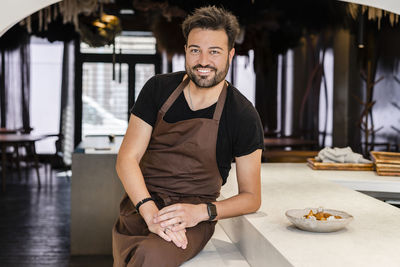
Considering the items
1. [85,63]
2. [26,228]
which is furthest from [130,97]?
[26,228]

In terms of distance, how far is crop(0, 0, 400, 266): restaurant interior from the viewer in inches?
85.6

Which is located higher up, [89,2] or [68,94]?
[89,2]

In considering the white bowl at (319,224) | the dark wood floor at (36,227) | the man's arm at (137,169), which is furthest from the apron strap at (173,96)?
the dark wood floor at (36,227)

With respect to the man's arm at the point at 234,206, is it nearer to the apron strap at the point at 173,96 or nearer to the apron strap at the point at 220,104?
the apron strap at the point at 220,104

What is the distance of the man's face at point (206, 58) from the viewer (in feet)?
6.82

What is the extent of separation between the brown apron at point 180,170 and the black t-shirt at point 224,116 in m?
0.03

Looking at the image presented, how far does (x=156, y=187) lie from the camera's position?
213 cm

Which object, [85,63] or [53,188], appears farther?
[85,63]

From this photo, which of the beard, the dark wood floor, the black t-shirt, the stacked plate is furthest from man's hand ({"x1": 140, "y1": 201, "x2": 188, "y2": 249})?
the dark wood floor

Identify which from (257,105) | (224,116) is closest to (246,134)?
(224,116)

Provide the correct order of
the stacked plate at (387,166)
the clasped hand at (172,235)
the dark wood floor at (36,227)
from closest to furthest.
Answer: the clasped hand at (172,235), the stacked plate at (387,166), the dark wood floor at (36,227)

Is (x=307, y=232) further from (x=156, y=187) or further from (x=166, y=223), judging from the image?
(x=156, y=187)

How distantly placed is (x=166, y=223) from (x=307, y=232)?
0.51m

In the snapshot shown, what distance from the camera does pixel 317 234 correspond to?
1.78m
